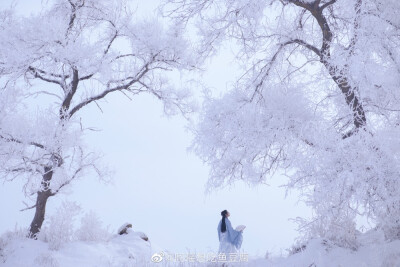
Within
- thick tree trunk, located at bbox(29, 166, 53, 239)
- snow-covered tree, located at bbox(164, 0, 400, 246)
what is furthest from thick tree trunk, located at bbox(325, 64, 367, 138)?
thick tree trunk, located at bbox(29, 166, 53, 239)

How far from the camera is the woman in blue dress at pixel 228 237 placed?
Result: 382 inches

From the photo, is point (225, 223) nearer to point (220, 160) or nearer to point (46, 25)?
point (220, 160)

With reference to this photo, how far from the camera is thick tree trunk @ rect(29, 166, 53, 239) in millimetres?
11344

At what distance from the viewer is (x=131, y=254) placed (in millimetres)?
11312

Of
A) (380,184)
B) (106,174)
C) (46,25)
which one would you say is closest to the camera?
(380,184)

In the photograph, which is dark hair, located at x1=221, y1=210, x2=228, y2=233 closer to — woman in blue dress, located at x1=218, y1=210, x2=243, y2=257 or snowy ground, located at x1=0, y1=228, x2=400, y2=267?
woman in blue dress, located at x1=218, y1=210, x2=243, y2=257

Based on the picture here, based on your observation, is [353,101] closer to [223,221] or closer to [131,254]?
[223,221]

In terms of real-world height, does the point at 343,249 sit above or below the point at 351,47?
below

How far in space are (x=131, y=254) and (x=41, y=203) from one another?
9.67 ft

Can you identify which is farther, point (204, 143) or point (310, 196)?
point (204, 143)

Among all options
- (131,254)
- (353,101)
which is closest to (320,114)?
(353,101)

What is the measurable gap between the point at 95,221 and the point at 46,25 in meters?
5.67

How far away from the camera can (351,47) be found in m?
7.35

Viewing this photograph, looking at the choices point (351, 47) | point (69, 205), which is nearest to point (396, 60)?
point (351, 47)
